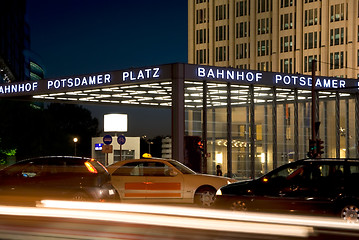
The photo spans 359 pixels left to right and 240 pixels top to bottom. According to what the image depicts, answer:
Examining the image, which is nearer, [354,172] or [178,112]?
[354,172]

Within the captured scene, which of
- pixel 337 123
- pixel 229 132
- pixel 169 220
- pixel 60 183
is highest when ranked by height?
pixel 337 123

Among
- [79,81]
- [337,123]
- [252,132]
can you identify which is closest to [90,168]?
[79,81]

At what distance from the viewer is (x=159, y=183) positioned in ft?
70.3

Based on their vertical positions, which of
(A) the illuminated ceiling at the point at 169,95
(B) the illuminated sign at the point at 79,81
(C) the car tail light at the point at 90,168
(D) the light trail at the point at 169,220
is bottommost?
(D) the light trail at the point at 169,220

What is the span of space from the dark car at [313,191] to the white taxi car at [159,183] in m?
5.26

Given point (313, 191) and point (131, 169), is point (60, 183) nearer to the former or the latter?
point (131, 169)

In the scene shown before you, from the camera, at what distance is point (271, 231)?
27.1ft

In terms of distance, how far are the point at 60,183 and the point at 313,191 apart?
227 inches

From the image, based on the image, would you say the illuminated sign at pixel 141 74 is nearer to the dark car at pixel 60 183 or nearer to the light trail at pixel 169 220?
the dark car at pixel 60 183

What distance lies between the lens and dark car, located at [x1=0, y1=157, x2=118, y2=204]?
16562 millimetres

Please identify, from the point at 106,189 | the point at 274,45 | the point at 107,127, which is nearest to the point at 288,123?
the point at 107,127

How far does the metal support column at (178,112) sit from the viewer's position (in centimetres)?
3591

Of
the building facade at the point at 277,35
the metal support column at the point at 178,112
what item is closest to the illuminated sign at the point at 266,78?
the metal support column at the point at 178,112

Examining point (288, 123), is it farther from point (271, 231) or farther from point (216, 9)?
point (216, 9)
